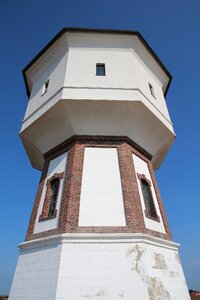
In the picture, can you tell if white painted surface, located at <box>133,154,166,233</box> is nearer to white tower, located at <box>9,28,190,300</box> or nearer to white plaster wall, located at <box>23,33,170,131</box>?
A: white tower, located at <box>9,28,190,300</box>

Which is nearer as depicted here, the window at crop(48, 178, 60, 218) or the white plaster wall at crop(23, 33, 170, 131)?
the window at crop(48, 178, 60, 218)

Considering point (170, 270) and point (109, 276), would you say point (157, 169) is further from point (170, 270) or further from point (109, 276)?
point (109, 276)

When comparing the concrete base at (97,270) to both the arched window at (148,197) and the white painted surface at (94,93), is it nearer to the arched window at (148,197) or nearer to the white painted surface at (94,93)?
the arched window at (148,197)

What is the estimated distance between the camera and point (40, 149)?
36.2ft

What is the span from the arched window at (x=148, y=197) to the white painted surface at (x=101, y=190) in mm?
1442

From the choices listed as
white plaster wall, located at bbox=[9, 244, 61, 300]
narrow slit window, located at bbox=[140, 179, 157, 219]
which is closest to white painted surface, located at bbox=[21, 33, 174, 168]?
narrow slit window, located at bbox=[140, 179, 157, 219]

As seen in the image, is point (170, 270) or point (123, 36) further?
point (123, 36)

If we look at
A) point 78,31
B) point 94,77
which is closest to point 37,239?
point 94,77

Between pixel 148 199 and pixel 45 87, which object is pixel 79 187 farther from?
pixel 45 87

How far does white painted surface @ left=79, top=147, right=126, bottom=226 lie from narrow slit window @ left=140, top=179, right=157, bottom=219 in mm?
1559

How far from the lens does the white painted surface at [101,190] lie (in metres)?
7.53

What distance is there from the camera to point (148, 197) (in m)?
9.52

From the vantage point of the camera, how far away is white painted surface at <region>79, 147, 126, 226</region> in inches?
296

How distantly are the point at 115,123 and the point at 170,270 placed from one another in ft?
18.9
